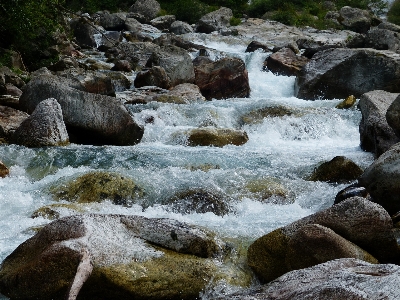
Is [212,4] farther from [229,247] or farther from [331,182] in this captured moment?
[229,247]

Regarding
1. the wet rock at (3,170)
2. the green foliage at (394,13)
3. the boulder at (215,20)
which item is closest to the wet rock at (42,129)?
the wet rock at (3,170)

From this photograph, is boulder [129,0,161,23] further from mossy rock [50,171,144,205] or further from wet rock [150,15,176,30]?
mossy rock [50,171,144,205]

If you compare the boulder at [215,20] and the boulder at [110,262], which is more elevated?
the boulder at [110,262]

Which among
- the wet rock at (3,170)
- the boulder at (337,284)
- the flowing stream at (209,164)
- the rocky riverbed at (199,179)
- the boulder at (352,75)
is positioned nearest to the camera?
the boulder at (337,284)

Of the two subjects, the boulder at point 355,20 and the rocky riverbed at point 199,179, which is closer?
the rocky riverbed at point 199,179

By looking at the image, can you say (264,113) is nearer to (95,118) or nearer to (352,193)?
(95,118)

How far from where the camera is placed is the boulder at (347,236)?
5.81 meters

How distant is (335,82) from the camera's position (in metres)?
19.4

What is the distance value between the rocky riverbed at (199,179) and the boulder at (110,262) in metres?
0.01

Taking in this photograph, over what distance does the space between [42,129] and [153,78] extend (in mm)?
7474

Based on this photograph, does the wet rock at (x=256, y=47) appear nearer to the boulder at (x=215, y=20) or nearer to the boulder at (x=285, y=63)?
the boulder at (x=285, y=63)

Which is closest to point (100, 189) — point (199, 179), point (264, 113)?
point (199, 179)

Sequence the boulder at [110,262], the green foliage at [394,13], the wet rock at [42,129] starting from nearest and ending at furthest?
the boulder at [110,262] → the wet rock at [42,129] → the green foliage at [394,13]

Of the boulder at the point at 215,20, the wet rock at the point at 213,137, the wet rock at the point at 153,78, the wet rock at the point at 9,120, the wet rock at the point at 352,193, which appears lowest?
the boulder at the point at 215,20
